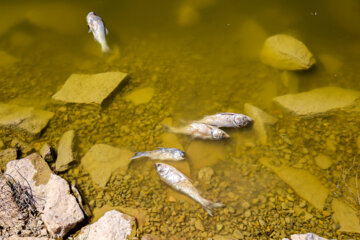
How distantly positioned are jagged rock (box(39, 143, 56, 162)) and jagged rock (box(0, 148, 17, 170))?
34 centimetres

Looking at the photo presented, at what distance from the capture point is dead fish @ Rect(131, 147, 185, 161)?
13.6 feet

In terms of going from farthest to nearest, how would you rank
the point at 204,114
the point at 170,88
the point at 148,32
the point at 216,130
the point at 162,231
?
the point at 148,32 → the point at 170,88 → the point at 204,114 → the point at 216,130 → the point at 162,231

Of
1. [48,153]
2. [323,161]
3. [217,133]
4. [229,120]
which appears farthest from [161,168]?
[323,161]

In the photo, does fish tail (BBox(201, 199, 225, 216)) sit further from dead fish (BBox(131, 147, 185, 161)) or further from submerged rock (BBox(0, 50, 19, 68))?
submerged rock (BBox(0, 50, 19, 68))

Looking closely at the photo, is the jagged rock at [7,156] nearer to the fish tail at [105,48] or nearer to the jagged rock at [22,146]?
the jagged rock at [22,146]

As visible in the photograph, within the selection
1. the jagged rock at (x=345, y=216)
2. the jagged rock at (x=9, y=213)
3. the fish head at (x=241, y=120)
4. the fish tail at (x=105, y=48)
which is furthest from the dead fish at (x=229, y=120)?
the jagged rock at (x=9, y=213)

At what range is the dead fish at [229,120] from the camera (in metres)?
4.41

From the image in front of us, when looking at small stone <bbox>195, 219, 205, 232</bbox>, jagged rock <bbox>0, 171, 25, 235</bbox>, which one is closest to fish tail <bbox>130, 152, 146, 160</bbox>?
small stone <bbox>195, 219, 205, 232</bbox>

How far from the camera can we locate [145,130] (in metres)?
4.56

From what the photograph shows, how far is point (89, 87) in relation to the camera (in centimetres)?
497

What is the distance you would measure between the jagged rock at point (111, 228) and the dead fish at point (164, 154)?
0.92 metres

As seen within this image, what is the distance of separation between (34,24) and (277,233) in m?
6.11

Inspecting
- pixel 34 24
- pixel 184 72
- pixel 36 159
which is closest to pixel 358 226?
pixel 184 72

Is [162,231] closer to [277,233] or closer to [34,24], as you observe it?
[277,233]
